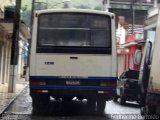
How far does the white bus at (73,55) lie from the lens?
17047mm

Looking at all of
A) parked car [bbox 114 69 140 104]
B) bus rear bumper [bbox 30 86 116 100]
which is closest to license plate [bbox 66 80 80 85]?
bus rear bumper [bbox 30 86 116 100]

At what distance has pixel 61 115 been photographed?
1728 cm

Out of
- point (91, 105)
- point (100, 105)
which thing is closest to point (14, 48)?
point (91, 105)

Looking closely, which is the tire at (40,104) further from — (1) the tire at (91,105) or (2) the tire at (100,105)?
(2) the tire at (100,105)

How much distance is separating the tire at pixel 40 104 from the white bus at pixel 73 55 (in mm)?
78

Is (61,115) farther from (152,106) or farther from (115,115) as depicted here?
(152,106)

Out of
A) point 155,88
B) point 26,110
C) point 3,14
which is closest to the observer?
point 155,88

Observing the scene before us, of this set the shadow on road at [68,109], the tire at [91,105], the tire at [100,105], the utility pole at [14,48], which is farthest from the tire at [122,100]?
the utility pole at [14,48]

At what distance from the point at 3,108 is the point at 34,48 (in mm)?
2533

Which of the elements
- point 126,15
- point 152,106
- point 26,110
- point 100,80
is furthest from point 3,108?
point 126,15

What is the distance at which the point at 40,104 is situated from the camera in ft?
59.2

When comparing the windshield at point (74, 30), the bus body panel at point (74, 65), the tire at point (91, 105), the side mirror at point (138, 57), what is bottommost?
the tire at point (91, 105)

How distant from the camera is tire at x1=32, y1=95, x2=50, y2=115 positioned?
17516mm

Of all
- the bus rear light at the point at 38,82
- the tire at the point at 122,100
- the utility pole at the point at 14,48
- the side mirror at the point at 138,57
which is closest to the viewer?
the side mirror at the point at 138,57
